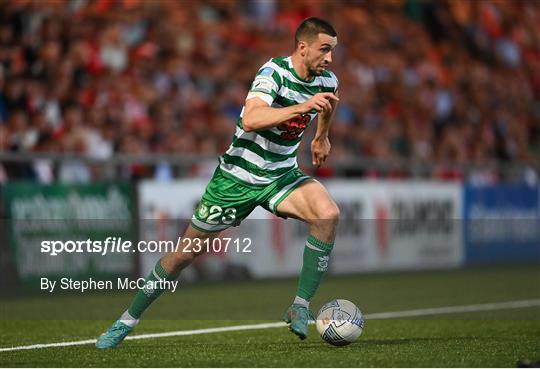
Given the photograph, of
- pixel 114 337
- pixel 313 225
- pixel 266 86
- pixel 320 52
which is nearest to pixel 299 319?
pixel 313 225

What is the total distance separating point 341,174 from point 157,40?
337cm

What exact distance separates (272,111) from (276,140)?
0.67 m

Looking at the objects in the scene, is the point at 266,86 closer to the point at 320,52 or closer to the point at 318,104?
the point at 320,52

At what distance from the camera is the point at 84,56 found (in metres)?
14.9

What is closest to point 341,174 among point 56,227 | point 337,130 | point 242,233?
point 337,130

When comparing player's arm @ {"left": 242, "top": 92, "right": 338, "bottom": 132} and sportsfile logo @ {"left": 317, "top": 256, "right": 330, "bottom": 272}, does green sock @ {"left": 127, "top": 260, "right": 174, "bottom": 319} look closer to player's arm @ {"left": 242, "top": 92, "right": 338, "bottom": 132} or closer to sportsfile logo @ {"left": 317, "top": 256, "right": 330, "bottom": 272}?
sportsfile logo @ {"left": 317, "top": 256, "right": 330, "bottom": 272}

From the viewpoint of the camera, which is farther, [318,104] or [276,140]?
[276,140]

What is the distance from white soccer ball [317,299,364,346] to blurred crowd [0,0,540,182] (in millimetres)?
6407

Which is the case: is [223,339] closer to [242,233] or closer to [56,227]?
[56,227]

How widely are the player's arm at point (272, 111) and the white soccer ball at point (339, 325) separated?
1.36 meters

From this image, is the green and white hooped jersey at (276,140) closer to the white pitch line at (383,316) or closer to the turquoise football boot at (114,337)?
the turquoise football boot at (114,337)

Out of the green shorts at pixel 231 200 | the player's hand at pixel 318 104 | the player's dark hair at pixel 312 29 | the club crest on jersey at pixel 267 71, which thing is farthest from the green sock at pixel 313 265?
the player's dark hair at pixel 312 29

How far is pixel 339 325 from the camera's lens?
7.58 m

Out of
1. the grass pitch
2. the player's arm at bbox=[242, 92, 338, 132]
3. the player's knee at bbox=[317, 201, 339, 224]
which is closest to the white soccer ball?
the grass pitch
